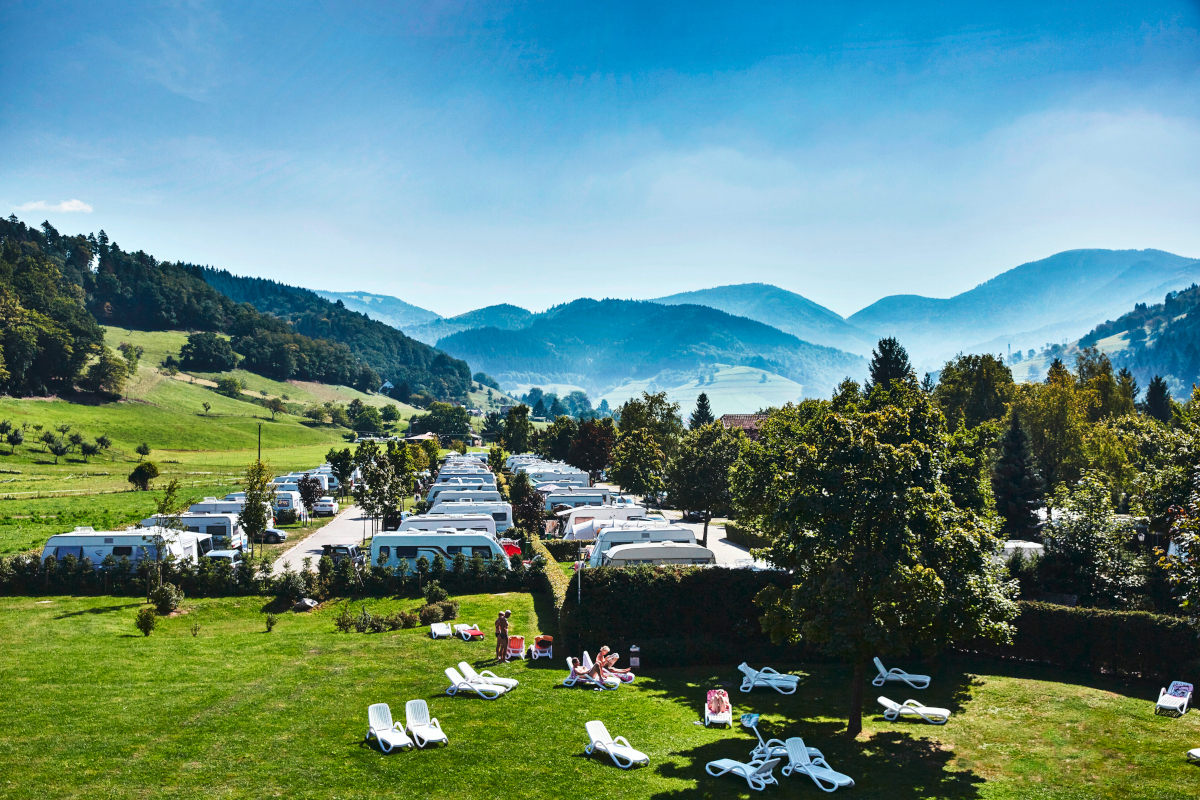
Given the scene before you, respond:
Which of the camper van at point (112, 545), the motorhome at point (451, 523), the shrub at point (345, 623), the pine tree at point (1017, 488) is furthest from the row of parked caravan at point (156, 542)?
the pine tree at point (1017, 488)

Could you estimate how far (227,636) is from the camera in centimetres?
1739

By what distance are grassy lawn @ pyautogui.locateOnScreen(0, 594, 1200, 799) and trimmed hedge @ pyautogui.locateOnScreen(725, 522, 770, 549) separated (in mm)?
15367

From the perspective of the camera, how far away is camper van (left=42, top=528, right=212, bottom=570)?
22.3m

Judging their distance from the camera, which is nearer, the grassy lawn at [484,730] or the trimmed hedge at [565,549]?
the grassy lawn at [484,730]

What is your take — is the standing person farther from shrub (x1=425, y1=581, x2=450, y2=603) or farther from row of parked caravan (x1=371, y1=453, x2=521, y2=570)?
row of parked caravan (x1=371, y1=453, x2=521, y2=570)

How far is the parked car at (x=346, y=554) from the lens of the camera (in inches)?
961

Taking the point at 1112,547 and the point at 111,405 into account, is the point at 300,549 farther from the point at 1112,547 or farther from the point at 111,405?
the point at 111,405

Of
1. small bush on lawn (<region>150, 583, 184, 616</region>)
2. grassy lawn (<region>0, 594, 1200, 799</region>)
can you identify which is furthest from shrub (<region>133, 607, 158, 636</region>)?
small bush on lawn (<region>150, 583, 184, 616</region>)

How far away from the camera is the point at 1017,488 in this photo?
32.1m

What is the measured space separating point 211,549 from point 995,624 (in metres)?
27.7

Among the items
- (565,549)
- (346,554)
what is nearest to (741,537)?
(565,549)

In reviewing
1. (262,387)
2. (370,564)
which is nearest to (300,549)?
(370,564)

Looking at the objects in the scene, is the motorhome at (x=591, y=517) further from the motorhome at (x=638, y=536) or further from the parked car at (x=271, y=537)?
the parked car at (x=271, y=537)

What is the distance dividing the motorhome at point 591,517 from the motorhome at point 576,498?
822cm
